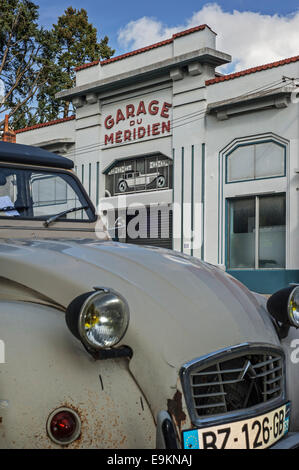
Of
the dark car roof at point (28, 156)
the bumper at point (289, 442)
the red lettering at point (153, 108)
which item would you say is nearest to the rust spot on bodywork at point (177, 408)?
the bumper at point (289, 442)

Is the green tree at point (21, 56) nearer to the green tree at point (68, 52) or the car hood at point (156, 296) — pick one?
the green tree at point (68, 52)

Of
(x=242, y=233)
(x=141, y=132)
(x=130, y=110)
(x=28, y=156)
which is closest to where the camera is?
(x=28, y=156)

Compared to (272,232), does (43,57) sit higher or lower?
higher

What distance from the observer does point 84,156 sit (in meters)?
20.0

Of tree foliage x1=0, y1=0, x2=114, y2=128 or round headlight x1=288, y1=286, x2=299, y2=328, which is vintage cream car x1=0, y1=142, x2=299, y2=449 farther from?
tree foliage x1=0, y1=0, x2=114, y2=128

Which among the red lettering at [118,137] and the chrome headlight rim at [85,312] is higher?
the red lettering at [118,137]

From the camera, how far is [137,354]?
88.9 inches

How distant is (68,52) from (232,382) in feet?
96.2

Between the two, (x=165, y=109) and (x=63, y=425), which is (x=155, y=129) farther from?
(x=63, y=425)

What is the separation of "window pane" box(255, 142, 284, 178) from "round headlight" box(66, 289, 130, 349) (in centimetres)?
1313

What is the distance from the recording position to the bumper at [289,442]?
2425 millimetres

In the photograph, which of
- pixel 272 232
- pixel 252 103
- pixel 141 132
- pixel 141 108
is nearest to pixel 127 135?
pixel 141 132

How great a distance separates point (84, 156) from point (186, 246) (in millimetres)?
5950

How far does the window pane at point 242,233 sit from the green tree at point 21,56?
1715 centimetres
